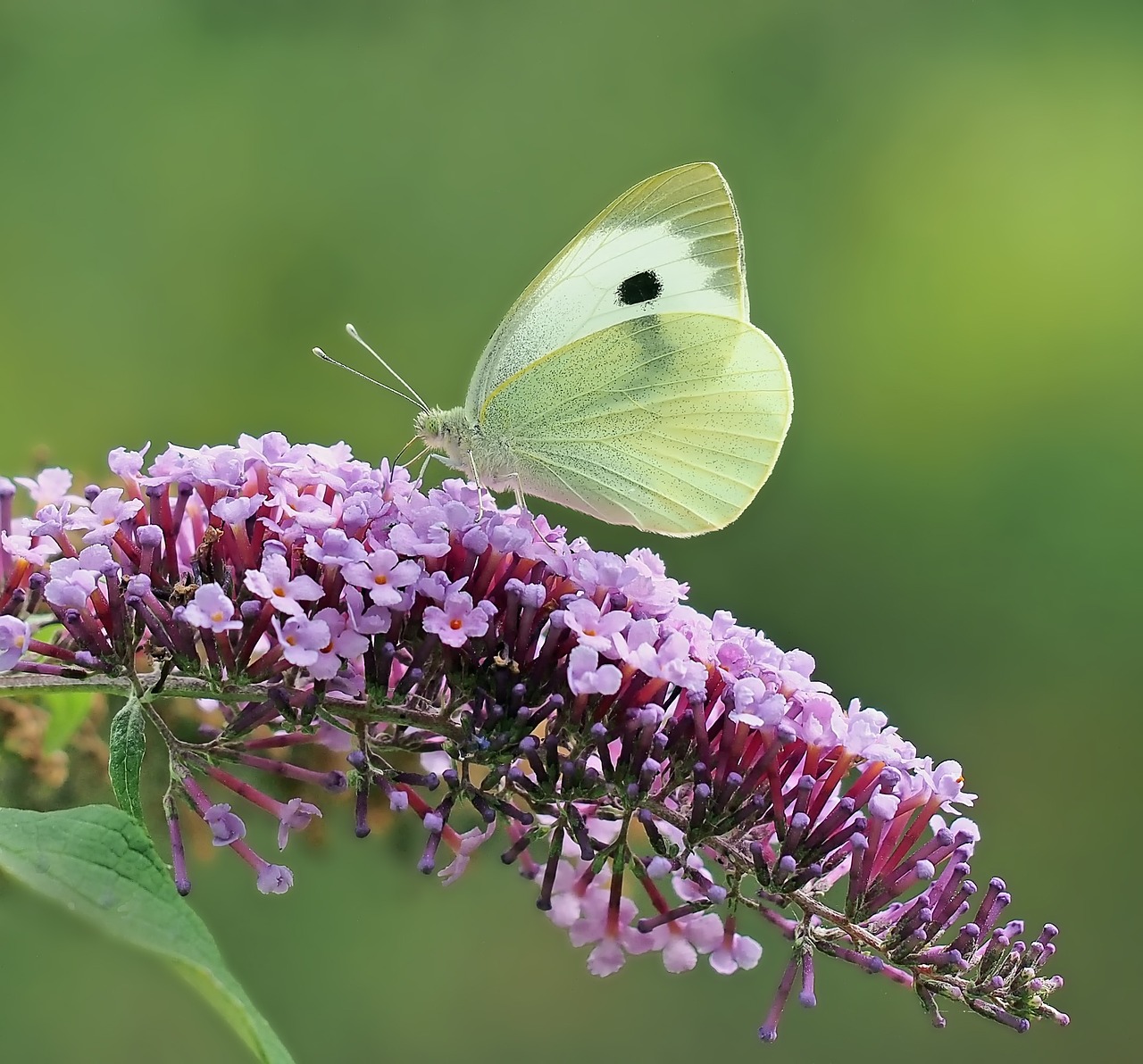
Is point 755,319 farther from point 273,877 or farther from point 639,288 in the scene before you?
point 273,877

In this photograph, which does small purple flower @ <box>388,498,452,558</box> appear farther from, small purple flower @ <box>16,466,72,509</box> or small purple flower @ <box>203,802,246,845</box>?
small purple flower @ <box>16,466,72,509</box>

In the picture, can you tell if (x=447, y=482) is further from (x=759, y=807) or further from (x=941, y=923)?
(x=941, y=923)

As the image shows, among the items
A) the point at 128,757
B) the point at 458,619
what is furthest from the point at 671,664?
the point at 128,757

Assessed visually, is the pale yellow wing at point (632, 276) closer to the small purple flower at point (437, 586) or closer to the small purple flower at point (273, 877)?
the small purple flower at point (437, 586)

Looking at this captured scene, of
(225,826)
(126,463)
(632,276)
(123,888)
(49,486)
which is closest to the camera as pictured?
(123,888)

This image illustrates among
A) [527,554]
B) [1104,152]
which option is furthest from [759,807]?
[1104,152]

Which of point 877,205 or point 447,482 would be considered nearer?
point 447,482
